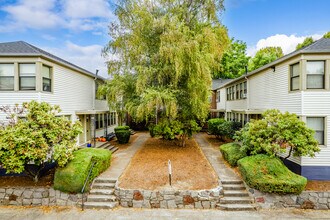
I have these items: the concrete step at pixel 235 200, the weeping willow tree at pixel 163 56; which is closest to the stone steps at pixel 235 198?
the concrete step at pixel 235 200

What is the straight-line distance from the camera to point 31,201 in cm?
979

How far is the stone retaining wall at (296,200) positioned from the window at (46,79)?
1196 centimetres

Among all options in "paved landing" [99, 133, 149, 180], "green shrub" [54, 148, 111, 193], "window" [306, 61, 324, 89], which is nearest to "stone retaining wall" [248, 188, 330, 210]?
"window" [306, 61, 324, 89]

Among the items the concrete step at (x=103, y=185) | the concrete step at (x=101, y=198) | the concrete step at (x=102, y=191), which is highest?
the concrete step at (x=103, y=185)

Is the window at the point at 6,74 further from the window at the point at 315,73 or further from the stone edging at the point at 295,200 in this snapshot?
the window at the point at 315,73

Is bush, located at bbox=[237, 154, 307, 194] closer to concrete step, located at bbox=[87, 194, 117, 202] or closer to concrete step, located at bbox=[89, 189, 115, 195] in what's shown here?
concrete step, located at bbox=[87, 194, 117, 202]

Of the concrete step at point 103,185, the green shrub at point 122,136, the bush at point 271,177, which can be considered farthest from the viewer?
the green shrub at point 122,136

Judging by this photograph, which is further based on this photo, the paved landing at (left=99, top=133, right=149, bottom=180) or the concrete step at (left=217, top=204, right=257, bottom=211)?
the paved landing at (left=99, top=133, right=149, bottom=180)

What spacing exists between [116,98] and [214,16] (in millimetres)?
9727

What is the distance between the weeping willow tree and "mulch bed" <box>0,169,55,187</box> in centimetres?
599

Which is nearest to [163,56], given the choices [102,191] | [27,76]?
[27,76]

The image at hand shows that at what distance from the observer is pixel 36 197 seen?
980 cm

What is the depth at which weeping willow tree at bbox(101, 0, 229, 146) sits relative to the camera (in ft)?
45.8

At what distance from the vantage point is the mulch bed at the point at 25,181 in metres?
10.2
